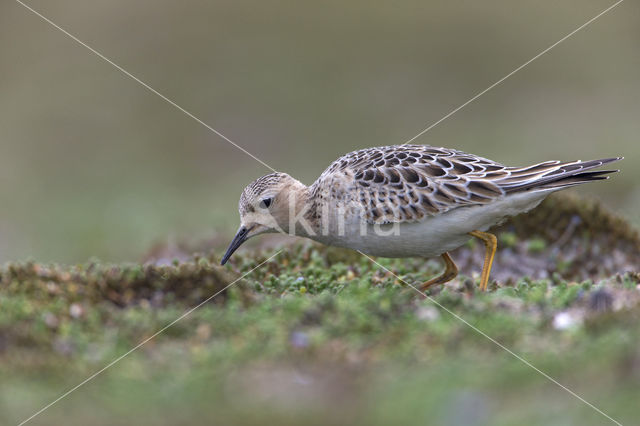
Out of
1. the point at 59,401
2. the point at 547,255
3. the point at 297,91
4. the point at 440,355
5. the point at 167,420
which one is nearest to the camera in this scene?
the point at 167,420

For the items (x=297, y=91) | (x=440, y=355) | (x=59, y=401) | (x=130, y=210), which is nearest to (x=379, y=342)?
(x=440, y=355)

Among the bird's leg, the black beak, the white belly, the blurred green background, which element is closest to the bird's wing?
the white belly

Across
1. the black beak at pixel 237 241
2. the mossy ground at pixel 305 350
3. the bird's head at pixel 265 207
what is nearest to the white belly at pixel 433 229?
the mossy ground at pixel 305 350

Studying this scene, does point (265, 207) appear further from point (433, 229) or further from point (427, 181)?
point (433, 229)

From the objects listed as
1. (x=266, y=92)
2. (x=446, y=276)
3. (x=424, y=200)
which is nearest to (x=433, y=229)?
(x=424, y=200)

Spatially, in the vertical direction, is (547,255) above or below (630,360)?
above

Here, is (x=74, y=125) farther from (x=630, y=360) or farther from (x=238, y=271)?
(x=630, y=360)
